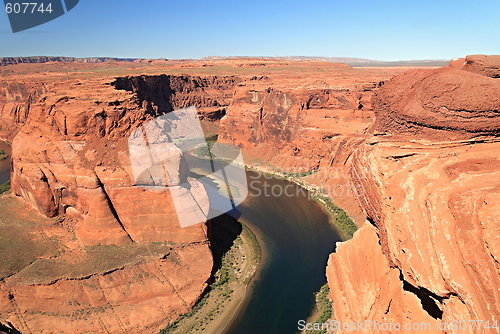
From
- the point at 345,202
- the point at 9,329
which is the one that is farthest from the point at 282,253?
the point at 9,329

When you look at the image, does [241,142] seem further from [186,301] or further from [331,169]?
[186,301]

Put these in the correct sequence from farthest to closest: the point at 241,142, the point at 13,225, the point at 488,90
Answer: the point at 241,142 < the point at 13,225 < the point at 488,90

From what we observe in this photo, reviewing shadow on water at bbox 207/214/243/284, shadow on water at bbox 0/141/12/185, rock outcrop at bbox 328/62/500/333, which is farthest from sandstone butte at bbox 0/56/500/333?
shadow on water at bbox 0/141/12/185

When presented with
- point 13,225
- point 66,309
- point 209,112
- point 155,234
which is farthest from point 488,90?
point 209,112

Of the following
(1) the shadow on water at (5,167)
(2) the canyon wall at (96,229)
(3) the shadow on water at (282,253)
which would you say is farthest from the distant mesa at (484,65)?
(1) the shadow on water at (5,167)

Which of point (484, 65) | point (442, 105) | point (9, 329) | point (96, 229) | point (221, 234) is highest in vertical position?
point (484, 65)

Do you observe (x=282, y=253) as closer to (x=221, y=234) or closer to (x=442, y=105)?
(x=221, y=234)

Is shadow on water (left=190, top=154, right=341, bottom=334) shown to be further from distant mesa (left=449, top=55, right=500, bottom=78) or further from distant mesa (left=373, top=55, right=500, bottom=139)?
distant mesa (left=449, top=55, right=500, bottom=78)

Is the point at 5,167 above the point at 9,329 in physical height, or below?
below
